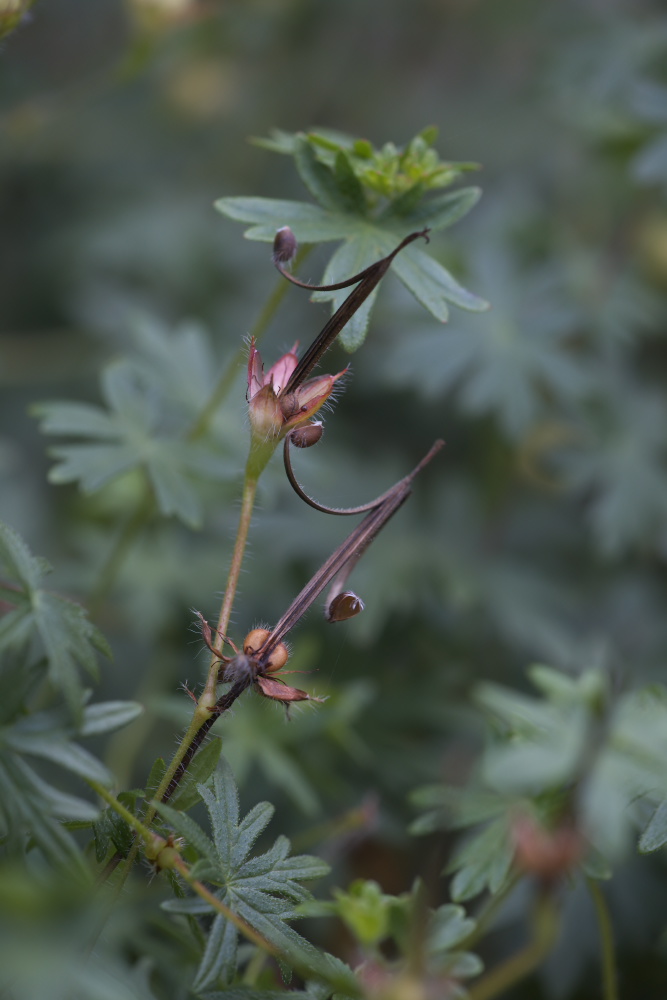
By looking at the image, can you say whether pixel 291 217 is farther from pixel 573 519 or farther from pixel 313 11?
pixel 313 11

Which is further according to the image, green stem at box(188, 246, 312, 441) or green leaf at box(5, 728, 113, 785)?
green stem at box(188, 246, 312, 441)

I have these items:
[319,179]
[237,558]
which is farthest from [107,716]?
[319,179]

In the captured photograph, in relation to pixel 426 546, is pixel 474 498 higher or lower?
higher

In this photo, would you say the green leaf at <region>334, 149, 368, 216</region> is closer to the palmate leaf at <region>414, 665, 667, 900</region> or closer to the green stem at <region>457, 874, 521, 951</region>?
the palmate leaf at <region>414, 665, 667, 900</region>

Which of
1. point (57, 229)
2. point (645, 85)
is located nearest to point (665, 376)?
point (645, 85)

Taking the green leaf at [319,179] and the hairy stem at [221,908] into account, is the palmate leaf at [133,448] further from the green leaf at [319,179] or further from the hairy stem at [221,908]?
the hairy stem at [221,908]

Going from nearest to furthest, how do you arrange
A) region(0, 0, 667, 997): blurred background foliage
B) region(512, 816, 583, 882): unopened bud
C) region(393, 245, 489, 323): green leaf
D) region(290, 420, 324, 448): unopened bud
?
region(512, 816, 583, 882): unopened bud → region(290, 420, 324, 448): unopened bud → region(393, 245, 489, 323): green leaf → region(0, 0, 667, 997): blurred background foliage

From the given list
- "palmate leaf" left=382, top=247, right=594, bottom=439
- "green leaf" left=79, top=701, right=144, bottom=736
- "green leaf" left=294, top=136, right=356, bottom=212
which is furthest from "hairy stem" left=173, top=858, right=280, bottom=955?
"palmate leaf" left=382, top=247, right=594, bottom=439
